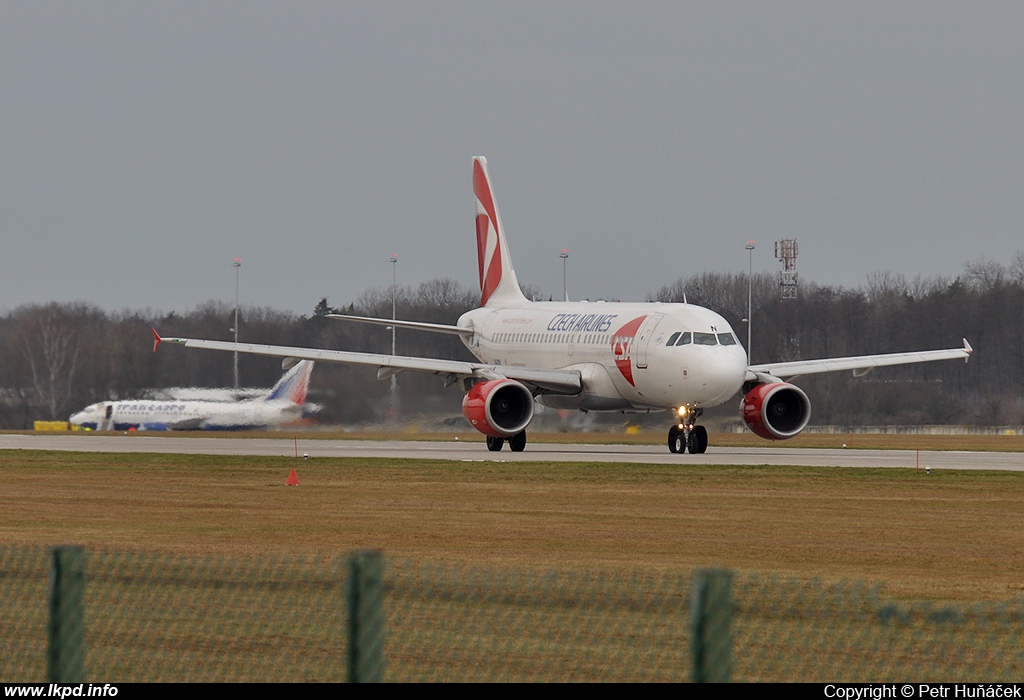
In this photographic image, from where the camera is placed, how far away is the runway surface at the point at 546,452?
3741cm

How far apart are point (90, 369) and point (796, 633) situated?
53213 millimetres

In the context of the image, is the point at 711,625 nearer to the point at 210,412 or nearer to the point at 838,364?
the point at 838,364

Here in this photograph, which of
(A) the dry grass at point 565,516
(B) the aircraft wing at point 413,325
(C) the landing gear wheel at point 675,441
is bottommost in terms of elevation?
(A) the dry grass at point 565,516

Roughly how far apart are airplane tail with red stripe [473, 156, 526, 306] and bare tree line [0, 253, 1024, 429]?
5.34m

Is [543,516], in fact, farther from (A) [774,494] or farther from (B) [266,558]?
(B) [266,558]

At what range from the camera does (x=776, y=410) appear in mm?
42312

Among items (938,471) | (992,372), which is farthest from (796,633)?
(992,372)

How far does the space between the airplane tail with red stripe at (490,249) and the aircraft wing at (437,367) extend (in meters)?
6.87

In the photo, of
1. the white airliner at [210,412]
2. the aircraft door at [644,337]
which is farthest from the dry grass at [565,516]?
the white airliner at [210,412]

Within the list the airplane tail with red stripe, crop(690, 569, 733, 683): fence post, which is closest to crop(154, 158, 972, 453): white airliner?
the airplane tail with red stripe

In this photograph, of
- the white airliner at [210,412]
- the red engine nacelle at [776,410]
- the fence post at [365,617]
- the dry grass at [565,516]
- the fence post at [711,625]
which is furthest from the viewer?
the white airliner at [210,412]

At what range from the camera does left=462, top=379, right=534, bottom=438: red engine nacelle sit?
134ft

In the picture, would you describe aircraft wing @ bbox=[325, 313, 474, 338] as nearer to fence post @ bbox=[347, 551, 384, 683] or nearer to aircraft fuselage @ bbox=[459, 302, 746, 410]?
aircraft fuselage @ bbox=[459, 302, 746, 410]

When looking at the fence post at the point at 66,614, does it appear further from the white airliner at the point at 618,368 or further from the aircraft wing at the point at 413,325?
the aircraft wing at the point at 413,325
